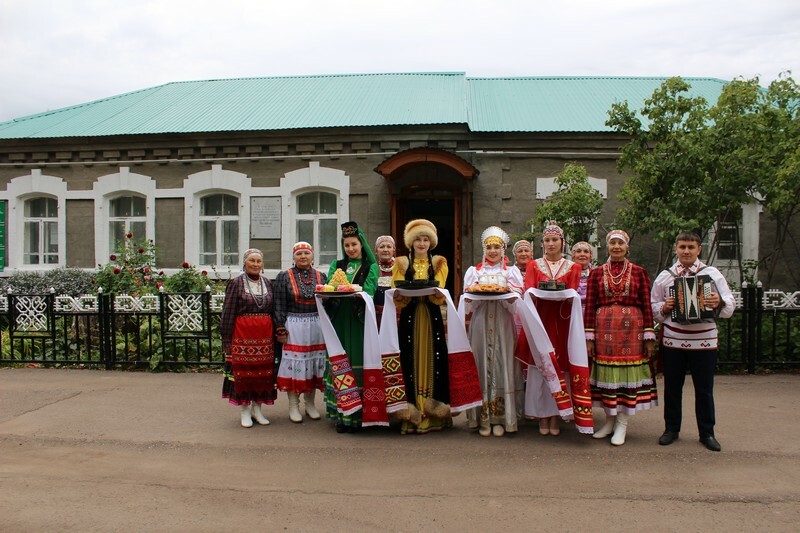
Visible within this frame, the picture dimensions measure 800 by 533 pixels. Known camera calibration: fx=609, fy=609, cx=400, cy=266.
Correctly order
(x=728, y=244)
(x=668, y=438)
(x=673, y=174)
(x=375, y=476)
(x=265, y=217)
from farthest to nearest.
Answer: (x=265, y=217) < (x=728, y=244) < (x=673, y=174) < (x=668, y=438) < (x=375, y=476)

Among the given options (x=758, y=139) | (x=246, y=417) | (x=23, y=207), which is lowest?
(x=246, y=417)

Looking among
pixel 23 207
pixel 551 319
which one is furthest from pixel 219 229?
pixel 551 319

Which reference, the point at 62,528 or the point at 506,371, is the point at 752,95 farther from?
the point at 62,528

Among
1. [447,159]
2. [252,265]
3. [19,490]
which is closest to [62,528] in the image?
[19,490]

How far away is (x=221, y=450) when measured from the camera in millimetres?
5191

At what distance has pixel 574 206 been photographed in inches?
386

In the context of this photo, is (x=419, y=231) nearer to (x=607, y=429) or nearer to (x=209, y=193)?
(x=607, y=429)

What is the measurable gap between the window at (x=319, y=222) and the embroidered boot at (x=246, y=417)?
20.7ft

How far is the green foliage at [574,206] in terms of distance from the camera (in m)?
9.82

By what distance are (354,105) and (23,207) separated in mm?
7460

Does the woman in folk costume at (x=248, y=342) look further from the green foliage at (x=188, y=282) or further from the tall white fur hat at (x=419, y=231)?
the green foliage at (x=188, y=282)

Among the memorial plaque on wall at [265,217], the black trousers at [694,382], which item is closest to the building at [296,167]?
the memorial plaque on wall at [265,217]

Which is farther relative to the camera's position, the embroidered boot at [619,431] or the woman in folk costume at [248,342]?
the woman in folk costume at [248,342]

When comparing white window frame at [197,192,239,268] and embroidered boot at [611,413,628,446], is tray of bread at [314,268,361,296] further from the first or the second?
white window frame at [197,192,239,268]
